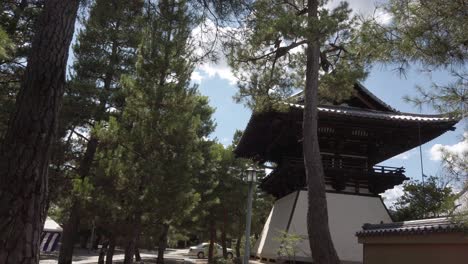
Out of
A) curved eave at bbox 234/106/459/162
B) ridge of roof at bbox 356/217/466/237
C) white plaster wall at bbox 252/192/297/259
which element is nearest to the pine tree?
curved eave at bbox 234/106/459/162

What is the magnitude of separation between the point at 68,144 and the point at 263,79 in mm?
11248

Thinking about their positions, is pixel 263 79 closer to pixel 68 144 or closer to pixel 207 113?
pixel 68 144

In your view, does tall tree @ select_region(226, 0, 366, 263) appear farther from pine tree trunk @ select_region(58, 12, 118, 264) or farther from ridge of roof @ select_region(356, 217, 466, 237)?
pine tree trunk @ select_region(58, 12, 118, 264)

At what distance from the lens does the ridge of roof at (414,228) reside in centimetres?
769

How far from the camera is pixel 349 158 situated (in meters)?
15.3

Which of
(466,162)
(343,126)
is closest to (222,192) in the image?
(343,126)

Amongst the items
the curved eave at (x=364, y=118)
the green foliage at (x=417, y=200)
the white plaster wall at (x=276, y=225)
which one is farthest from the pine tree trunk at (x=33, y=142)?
the green foliage at (x=417, y=200)

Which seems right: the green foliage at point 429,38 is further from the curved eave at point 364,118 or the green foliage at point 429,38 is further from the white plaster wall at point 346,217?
the white plaster wall at point 346,217

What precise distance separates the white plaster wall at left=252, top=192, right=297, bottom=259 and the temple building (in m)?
0.08

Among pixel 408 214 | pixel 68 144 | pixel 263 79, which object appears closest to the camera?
pixel 263 79

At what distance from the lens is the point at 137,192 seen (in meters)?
14.9

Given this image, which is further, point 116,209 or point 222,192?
point 222,192

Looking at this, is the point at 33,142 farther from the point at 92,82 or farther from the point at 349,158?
the point at 92,82

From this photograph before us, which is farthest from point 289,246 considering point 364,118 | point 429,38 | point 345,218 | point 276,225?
point 429,38
